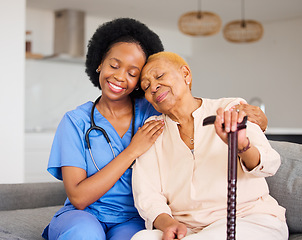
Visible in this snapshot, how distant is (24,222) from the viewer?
2295 millimetres

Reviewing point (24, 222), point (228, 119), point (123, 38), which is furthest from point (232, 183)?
point (24, 222)

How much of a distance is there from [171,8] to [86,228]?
552cm

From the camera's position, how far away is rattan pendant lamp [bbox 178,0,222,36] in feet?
18.3

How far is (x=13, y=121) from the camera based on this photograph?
4258 mm

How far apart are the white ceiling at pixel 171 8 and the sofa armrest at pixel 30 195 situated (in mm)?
4191

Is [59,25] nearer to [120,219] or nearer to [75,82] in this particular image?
[75,82]

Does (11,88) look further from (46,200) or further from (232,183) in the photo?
(232,183)

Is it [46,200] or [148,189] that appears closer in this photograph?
[148,189]

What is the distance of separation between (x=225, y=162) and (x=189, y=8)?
18.2ft

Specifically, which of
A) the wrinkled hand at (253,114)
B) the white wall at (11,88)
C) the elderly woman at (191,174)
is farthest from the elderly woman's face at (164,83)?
the white wall at (11,88)

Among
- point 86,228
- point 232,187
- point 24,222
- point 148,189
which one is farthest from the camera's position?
point 24,222

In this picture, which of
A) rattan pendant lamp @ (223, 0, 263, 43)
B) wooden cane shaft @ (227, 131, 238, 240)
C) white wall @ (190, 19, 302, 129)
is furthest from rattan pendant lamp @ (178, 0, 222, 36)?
wooden cane shaft @ (227, 131, 238, 240)

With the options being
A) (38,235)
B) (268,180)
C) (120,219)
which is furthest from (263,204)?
(38,235)

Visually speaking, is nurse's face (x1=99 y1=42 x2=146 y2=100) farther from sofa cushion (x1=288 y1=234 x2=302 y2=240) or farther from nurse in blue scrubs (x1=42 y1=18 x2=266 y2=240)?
sofa cushion (x1=288 y1=234 x2=302 y2=240)
